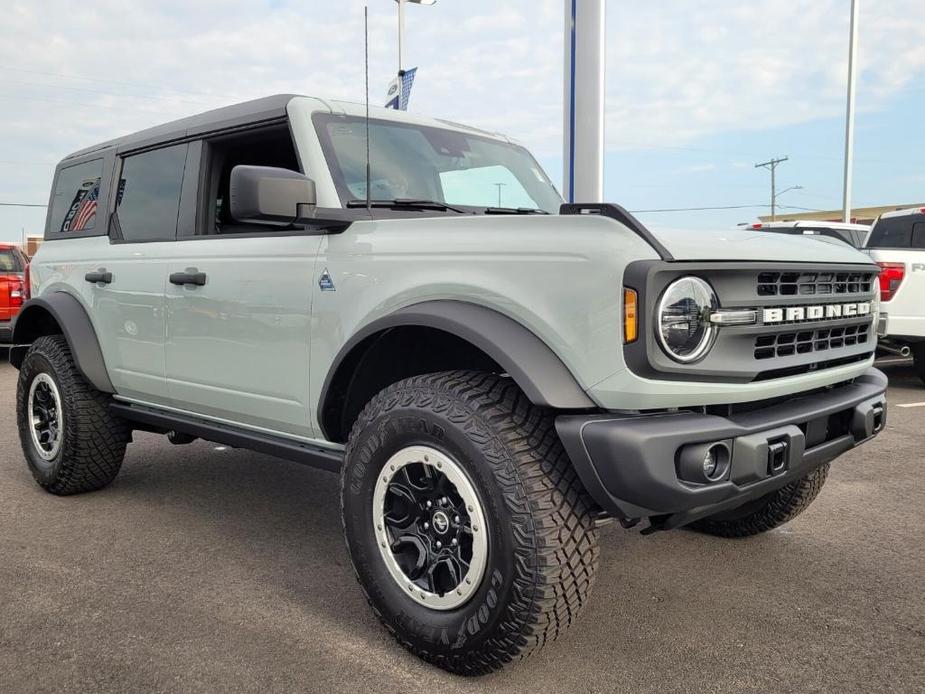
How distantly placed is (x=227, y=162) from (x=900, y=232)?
7.70 metres

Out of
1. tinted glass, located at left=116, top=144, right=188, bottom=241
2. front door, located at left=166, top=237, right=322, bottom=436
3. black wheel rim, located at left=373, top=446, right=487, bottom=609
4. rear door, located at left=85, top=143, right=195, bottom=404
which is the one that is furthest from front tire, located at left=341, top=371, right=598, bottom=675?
tinted glass, located at left=116, top=144, right=188, bottom=241

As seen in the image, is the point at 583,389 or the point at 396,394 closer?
the point at 583,389

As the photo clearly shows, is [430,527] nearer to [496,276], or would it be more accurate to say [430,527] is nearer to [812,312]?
[496,276]

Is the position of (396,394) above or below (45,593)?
above

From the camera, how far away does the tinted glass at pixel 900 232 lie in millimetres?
8578

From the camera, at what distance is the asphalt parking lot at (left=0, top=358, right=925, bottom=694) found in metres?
2.56

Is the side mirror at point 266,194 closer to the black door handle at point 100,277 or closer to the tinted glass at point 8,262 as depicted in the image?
the black door handle at point 100,277

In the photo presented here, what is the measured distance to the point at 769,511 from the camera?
3.66 meters

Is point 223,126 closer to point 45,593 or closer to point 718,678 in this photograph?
point 45,593

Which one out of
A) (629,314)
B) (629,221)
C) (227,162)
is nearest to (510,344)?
(629,314)

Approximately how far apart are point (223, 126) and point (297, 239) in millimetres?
904

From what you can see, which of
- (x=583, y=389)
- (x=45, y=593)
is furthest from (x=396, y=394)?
(x=45, y=593)

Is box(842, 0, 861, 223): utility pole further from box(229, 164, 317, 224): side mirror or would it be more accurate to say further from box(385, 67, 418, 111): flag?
box(229, 164, 317, 224): side mirror

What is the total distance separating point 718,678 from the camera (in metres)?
2.54
